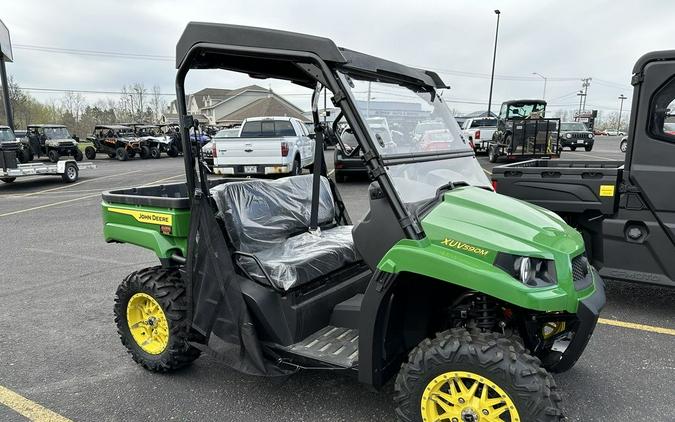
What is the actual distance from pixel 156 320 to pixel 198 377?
0.51 meters

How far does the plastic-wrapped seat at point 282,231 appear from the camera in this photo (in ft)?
9.27

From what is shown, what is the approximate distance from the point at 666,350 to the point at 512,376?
2.33 metres

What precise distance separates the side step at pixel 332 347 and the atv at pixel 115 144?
25752 millimetres

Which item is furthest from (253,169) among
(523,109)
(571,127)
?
(571,127)

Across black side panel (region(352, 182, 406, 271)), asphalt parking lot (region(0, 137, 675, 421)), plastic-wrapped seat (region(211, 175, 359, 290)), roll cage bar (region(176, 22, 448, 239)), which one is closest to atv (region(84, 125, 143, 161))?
asphalt parking lot (region(0, 137, 675, 421))

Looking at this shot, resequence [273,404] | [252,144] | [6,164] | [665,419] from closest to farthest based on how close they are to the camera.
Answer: [665,419] → [273,404] → [252,144] → [6,164]

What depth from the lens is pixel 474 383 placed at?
6.70 ft

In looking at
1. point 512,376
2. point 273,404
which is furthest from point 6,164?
point 512,376

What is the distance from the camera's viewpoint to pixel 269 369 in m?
2.60

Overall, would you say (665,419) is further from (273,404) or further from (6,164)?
(6,164)

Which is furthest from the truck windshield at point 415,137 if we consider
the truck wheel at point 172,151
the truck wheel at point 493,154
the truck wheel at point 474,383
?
the truck wheel at point 172,151

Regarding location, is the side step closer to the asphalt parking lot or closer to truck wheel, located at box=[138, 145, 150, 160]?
the asphalt parking lot

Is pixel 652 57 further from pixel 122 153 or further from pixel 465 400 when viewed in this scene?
A: pixel 122 153

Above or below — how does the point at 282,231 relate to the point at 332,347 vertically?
above
